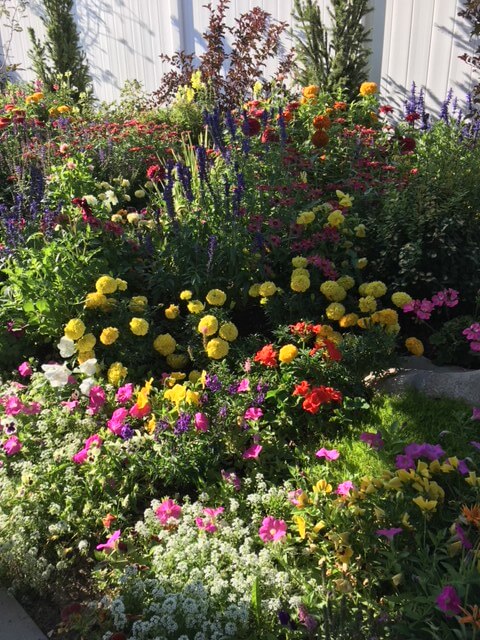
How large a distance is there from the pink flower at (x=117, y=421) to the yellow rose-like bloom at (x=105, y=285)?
776mm

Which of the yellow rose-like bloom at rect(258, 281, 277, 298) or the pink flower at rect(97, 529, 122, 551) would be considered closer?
the pink flower at rect(97, 529, 122, 551)

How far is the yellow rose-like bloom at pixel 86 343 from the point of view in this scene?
3141mm

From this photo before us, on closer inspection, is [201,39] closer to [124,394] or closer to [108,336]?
[108,336]

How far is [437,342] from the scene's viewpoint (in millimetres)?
3285

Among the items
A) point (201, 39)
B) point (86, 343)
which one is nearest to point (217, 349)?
point (86, 343)

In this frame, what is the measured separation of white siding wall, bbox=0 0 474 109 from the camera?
6008 mm

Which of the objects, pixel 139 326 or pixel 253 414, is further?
pixel 139 326

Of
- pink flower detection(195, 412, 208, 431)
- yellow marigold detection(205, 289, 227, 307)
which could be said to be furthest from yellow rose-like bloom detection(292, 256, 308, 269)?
pink flower detection(195, 412, 208, 431)

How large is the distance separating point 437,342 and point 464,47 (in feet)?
13.1

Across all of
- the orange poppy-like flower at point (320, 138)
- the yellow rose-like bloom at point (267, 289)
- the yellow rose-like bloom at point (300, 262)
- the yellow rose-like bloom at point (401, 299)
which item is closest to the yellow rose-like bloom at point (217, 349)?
the yellow rose-like bloom at point (267, 289)

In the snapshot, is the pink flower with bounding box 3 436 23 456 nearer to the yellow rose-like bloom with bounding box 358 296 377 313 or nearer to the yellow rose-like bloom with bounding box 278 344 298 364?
the yellow rose-like bloom with bounding box 278 344 298 364

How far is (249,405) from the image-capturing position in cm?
279

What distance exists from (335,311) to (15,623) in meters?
2.05

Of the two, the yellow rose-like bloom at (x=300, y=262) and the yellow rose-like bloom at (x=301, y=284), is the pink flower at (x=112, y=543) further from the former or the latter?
the yellow rose-like bloom at (x=300, y=262)
